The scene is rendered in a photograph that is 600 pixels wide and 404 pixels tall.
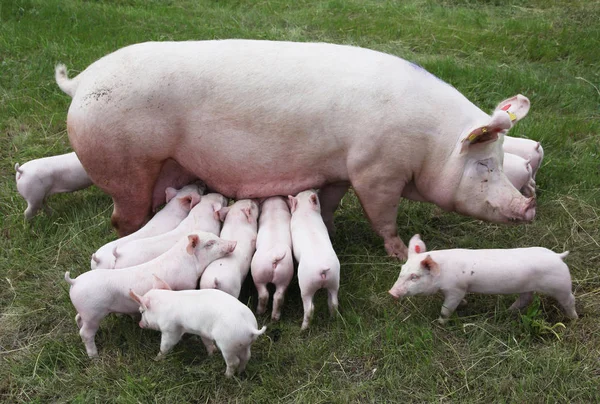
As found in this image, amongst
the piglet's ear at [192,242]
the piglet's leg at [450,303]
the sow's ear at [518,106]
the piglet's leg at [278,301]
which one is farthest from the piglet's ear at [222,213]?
the sow's ear at [518,106]

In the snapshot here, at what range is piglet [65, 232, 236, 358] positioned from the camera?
3.45 metres

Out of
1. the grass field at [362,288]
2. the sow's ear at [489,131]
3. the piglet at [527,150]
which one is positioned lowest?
the grass field at [362,288]

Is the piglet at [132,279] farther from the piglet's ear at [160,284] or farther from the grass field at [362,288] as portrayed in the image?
the grass field at [362,288]

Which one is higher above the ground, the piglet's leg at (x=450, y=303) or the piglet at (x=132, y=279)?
the piglet at (x=132, y=279)

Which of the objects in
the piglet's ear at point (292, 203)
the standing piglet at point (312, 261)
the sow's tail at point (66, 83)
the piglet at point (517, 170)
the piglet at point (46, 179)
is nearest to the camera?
the standing piglet at point (312, 261)

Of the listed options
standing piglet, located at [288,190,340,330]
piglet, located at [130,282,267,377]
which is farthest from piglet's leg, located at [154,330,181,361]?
standing piglet, located at [288,190,340,330]

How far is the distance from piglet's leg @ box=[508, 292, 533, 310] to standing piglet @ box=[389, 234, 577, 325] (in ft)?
0.37

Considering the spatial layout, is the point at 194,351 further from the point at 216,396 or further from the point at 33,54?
the point at 33,54

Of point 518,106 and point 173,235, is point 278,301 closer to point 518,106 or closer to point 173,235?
point 173,235

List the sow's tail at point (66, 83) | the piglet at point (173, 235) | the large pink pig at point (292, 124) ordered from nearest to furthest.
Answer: the piglet at point (173, 235) → the large pink pig at point (292, 124) → the sow's tail at point (66, 83)

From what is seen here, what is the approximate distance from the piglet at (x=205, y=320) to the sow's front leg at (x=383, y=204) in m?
1.24

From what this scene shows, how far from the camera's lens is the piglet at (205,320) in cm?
315

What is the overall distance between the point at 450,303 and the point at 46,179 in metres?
2.89

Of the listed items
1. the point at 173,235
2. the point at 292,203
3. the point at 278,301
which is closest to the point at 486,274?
the point at 278,301
